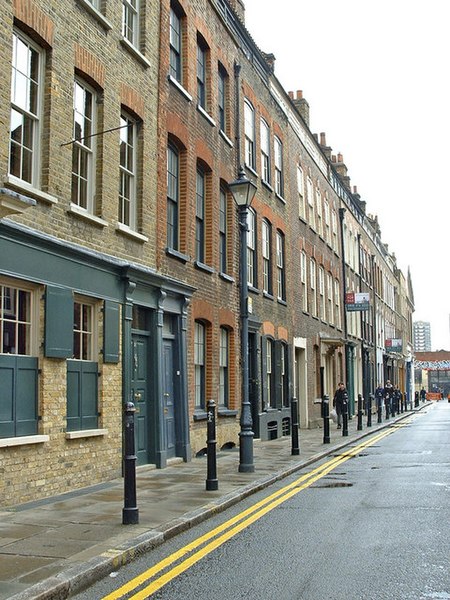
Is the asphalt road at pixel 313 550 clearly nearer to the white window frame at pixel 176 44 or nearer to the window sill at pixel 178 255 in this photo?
the window sill at pixel 178 255

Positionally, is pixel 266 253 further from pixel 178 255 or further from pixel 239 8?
A: pixel 178 255

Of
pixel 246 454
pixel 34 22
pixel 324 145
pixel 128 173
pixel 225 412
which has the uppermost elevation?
pixel 324 145

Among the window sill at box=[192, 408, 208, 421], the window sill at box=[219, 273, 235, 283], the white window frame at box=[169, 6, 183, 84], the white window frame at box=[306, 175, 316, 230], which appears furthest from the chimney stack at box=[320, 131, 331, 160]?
the window sill at box=[192, 408, 208, 421]

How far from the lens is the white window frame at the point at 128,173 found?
522 inches

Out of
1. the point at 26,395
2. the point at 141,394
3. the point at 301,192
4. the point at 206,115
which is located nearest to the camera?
the point at 26,395

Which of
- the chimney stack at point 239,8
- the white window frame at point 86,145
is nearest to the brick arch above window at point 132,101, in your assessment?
the white window frame at point 86,145

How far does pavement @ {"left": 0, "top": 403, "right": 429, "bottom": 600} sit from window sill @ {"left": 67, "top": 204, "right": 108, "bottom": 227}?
4206 mm

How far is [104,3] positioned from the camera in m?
12.6

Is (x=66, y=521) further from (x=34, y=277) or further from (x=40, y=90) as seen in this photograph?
(x=40, y=90)

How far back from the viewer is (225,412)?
1791 centimetres

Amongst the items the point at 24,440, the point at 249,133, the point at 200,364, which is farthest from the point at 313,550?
the point at 249,133

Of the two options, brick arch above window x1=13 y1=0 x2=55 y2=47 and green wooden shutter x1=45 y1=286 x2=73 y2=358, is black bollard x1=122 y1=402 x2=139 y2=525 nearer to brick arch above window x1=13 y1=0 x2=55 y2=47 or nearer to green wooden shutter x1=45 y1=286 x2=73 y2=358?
green wooden shutter x1=45 y1=286 x2=73 y2=358

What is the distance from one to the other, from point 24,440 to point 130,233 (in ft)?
15.3

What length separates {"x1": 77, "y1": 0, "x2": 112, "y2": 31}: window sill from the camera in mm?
11742
